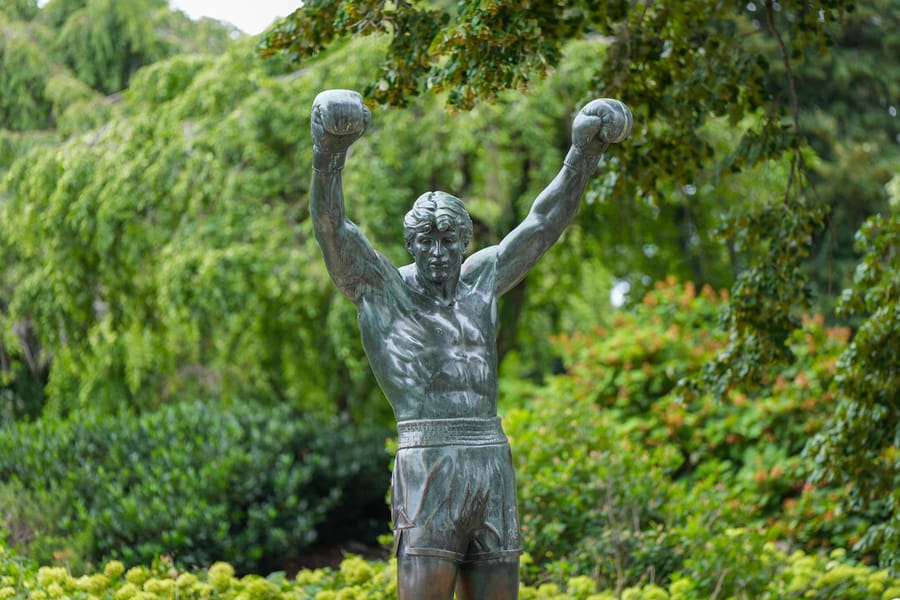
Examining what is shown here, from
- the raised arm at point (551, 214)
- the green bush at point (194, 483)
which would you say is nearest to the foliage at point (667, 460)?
the green bush at point (194, 483)

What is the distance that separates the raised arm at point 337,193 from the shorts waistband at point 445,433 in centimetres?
45

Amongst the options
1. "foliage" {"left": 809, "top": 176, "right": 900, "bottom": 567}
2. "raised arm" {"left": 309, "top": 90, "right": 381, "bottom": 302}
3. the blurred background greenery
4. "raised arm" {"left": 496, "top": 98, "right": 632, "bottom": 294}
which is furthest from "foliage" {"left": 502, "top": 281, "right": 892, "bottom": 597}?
"raised arm" {"left": 309, "top": 90, "right": 381, "bottom": 302}

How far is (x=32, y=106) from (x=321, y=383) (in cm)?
409

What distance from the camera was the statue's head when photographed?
3547 millimetres

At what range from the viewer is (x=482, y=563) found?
11.5 feet

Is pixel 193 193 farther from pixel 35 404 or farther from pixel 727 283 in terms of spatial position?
pixel 727 283

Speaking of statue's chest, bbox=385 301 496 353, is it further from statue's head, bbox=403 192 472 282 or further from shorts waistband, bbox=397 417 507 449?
shorts waistband, bbox=397 417 507 449

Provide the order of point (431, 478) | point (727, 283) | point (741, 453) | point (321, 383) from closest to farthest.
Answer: point (431, 478) < point (741, 453) < point (321, 383) < point (727, 283)

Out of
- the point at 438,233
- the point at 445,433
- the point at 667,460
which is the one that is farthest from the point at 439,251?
the point at 667,460

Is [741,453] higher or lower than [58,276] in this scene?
lower

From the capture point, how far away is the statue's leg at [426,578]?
343 cm

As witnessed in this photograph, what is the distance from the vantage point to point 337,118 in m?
3.24

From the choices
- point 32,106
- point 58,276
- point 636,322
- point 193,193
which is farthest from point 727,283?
point 32,106

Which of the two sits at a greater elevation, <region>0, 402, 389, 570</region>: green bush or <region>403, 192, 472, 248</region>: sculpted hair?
<region>403, 192, 472, 248</region>: sculpted hair
